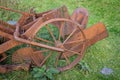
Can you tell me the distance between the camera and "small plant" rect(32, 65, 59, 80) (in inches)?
149

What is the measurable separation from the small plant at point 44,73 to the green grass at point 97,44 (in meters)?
0.17

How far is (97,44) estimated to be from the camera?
468 cm

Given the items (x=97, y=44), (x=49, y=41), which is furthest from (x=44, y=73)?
(x=97, y=44)

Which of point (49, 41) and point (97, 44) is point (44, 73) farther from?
point (97, 44)

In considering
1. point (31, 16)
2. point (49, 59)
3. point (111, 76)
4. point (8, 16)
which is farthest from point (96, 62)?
point (8, 16)

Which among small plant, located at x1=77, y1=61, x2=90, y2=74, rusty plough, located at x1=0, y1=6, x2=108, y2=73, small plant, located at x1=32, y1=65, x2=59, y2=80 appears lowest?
small plant, located at x1=77, y1=61, x2=90, y2=74

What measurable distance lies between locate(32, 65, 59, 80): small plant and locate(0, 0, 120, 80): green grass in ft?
0.57

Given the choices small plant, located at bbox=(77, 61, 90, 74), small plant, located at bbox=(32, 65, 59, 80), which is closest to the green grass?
small plant, located at bbox=(77, 61, 90, 74)

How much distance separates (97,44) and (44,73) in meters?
1.33

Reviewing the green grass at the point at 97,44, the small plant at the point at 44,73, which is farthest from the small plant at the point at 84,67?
the small plant at the point at 44,73

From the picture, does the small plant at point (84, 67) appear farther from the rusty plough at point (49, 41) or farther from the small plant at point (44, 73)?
the small plant at point (44, 73)

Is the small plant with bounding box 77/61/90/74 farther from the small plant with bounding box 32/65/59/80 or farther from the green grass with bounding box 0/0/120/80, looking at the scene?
the small plant with bounding box 32/65/59/80

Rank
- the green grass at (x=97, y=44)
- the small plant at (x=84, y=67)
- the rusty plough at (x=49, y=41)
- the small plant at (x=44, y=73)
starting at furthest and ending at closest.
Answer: the small plant at (x=84, y=67) → the green grass at (x=97, y=44) → the small plant at (x=44, y=73) → the rusty plough at (x=49, y=41)

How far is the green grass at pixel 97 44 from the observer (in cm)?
402
